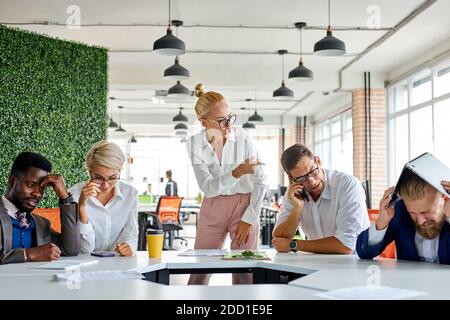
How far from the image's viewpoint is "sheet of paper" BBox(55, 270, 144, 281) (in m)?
1.78

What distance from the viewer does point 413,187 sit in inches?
81.6

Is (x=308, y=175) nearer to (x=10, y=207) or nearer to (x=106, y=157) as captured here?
(x=106, y=157)

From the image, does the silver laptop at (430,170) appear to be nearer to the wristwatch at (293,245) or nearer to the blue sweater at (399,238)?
the blue sweater at (399,238)

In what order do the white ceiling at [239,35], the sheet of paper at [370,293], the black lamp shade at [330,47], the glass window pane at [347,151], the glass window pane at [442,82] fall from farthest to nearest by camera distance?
the glass window pane at [347,151]
the glass window pane at [442,82]
the white ceiling at [239,35]
the black lamp shade at [330,47]
the sheet of paper at [370,293]

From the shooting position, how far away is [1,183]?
5.54 meters

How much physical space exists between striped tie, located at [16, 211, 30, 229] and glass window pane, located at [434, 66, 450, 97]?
7441 millimetres

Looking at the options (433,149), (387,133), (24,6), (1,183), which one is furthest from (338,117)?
(1,183)

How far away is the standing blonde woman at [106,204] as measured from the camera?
2.61m

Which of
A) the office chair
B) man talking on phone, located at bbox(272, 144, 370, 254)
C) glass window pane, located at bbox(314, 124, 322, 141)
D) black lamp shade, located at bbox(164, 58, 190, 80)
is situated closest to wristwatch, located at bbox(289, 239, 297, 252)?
man talking on phone, located at bbox(272, 144, 370, 254)

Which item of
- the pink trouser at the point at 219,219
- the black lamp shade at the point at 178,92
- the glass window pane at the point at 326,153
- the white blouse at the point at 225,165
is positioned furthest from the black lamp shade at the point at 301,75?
the glass window pane at the point at 326,153

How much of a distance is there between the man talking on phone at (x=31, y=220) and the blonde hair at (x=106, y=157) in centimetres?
20

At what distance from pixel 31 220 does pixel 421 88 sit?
27.6ft

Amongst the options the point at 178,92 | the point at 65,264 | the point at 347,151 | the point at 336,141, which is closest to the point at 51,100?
the point at 178,92

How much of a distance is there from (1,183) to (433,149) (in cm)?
649
